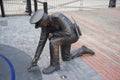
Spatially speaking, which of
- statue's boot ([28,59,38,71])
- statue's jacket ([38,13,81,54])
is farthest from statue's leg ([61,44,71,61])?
statue's boot ([28,59,38,71])

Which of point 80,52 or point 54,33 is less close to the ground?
point 54,33

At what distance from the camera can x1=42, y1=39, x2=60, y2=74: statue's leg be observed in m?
4.67

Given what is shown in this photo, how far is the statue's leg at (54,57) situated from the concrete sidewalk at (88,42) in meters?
0.12

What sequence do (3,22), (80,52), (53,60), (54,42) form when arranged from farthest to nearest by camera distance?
A: (3,22) < (80,52) < (53,60) < (54,42)

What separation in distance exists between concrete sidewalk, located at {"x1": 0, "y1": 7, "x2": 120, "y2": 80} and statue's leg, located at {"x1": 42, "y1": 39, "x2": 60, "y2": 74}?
124 mm

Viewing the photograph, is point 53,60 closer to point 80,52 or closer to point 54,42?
point 54,42

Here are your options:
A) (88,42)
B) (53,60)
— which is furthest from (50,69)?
(88,42)

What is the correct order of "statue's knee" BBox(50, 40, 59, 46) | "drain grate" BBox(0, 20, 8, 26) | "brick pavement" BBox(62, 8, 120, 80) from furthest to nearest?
1. "drain grate" BBox(0, 20, 8, 26)
2. "brick pavement" BBox(62, 8, 120, 80)
3. "statue's knee" BBox(50, 40, 59, 46)

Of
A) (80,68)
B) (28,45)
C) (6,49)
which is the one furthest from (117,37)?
(6,49)

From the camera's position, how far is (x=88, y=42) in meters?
6.82

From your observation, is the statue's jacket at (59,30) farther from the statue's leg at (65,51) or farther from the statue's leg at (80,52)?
the statue's leg at (80,52)

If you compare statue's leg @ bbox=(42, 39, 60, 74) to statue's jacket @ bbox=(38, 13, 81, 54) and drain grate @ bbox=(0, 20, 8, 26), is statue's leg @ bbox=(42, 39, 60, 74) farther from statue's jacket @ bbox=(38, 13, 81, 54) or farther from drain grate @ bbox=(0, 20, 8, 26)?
drain grate @ bbox=(0, 20, 8, 26)

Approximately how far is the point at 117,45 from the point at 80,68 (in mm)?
2061

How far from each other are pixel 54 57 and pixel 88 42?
2.38m
